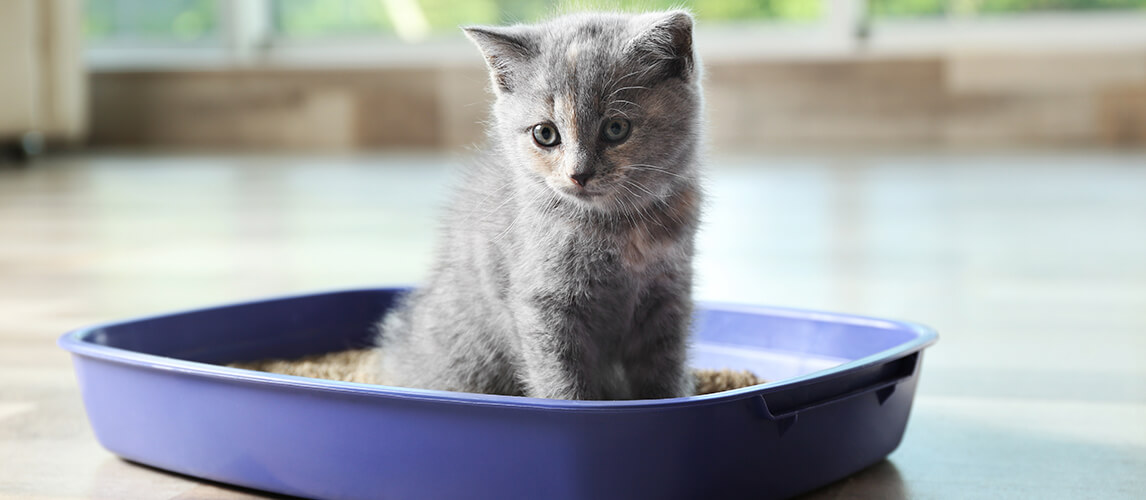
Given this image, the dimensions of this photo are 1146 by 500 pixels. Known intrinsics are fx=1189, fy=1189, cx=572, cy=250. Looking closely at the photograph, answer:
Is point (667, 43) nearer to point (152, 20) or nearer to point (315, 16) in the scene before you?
point (315, 16)

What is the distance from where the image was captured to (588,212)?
1.11 meters

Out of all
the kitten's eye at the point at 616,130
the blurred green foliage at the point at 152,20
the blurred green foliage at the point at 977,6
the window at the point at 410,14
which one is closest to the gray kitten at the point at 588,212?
the kitten's eye at the point at 616,130

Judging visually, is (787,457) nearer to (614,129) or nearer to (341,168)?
(614,129)

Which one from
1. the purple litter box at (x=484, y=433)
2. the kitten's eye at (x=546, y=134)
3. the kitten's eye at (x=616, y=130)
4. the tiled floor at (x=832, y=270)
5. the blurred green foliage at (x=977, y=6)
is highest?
the blurred green foliage at (x=977, y=6)

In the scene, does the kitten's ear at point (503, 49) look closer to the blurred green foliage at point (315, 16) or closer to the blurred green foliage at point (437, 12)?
the blurred green foliage at point (437, 12)

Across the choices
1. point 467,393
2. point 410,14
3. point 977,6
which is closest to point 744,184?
point 977,6

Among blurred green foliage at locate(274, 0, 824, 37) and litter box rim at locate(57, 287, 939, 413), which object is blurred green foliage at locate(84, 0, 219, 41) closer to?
blurred green foliage at locate(274, 0, 824, 37)

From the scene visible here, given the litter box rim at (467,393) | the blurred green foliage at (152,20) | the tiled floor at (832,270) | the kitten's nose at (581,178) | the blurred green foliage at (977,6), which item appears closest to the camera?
the litter box rim at (467,393)

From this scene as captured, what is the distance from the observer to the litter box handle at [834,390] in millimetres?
1032

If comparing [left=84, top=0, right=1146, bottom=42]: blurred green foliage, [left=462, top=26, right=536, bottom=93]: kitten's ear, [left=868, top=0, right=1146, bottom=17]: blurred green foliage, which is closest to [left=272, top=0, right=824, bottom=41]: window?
[left=84, top=0, right=1146, bottom=42]: blurred green foliage

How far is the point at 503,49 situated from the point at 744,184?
320cm

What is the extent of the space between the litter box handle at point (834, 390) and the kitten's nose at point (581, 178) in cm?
24

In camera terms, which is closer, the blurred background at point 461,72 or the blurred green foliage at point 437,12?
the blurred background at point 461,72

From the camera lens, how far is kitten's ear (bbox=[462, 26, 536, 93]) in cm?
112
